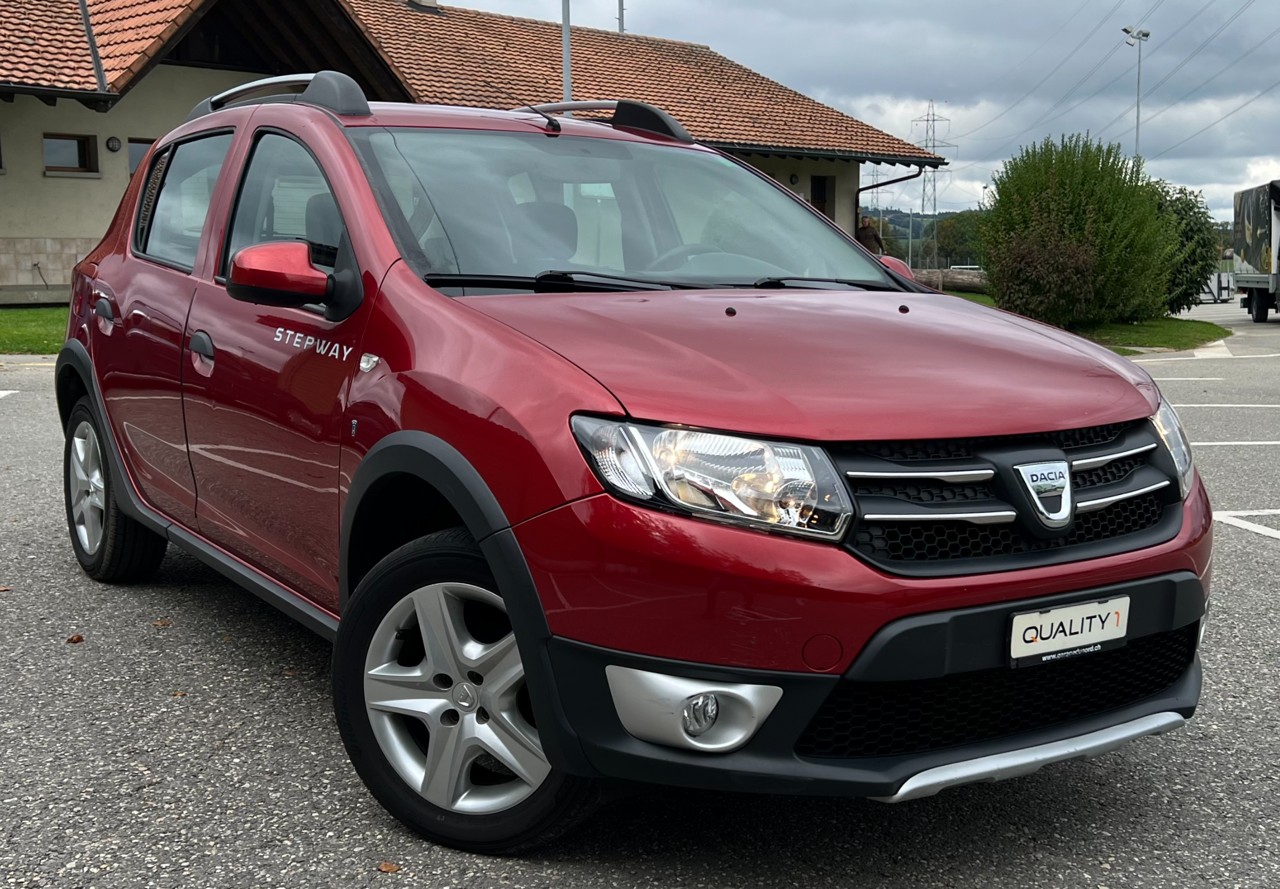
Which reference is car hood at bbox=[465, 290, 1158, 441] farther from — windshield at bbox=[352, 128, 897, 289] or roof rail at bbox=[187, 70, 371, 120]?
roof rail at bbox=[187, 70, 371, 120]

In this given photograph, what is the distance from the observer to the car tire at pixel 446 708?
8.68 feet

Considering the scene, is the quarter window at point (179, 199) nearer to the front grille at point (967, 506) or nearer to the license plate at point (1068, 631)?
the front grille at point (967, 506)

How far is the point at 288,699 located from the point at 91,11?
22.9m

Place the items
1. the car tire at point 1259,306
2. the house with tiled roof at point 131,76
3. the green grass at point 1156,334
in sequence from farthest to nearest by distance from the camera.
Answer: the car tire at point 1259,306
the green grass at point 1156,334
the house with tiled roof at point 131,76

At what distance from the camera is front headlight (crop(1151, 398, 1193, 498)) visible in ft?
9.46

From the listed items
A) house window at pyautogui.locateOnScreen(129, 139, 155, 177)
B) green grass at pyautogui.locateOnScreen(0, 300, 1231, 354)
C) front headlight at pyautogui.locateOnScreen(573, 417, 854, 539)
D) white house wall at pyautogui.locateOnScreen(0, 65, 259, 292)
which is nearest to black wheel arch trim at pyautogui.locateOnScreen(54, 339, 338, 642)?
front headlight at pyautogui.locateOnScreen(573, 417, 854, 539)

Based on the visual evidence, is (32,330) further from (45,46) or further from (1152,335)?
(1152,335)

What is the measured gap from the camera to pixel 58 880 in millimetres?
2711

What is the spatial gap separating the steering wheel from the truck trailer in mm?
28779

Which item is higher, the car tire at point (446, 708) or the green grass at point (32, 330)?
the car tire at point (446, 708)

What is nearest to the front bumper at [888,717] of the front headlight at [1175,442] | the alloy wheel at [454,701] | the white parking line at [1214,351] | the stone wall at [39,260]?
the alloy wheel at [454,701]

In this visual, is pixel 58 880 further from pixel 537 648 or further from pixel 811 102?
pixel 811 102

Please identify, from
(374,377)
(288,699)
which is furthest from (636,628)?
(288,699)

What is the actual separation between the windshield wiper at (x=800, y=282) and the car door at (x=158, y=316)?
1.74m
